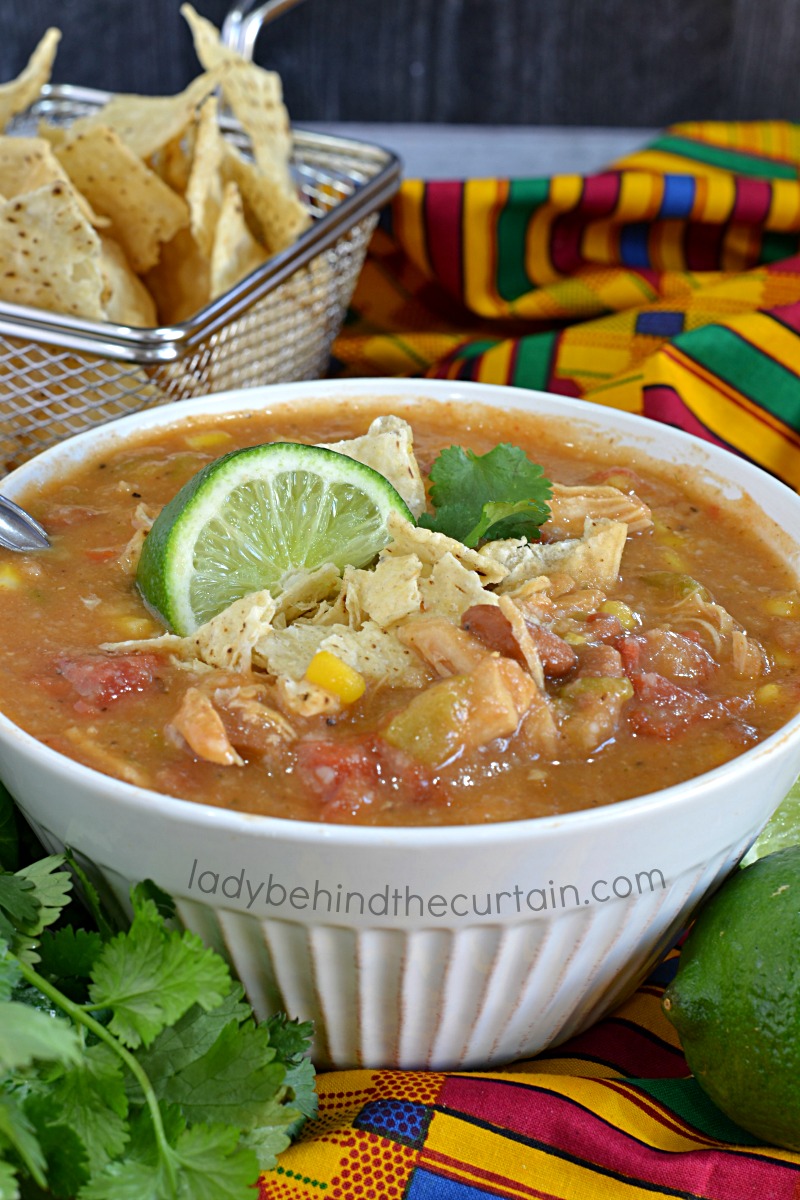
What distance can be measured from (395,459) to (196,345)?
865mm

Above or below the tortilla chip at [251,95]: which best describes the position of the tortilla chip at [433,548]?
below

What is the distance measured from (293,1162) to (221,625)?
844 mm

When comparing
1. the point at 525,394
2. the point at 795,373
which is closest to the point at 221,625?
the point at 525,394

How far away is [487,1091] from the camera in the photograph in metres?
2.08

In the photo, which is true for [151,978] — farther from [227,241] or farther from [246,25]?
[246,25]

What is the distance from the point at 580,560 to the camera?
7.91ft

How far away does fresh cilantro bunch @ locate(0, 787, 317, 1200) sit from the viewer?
171cm

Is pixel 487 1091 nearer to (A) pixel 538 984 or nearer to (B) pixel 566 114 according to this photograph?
(A) pixel 538 984

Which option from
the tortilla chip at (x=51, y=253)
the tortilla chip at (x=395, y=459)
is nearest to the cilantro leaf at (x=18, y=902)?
the tortilla chip at (x=395, y=459)

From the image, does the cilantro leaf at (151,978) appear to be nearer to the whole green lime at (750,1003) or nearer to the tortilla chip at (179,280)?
the whole green lime at (750,1003)

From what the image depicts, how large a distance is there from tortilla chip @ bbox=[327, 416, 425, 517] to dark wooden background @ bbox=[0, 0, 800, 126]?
9.84 feet

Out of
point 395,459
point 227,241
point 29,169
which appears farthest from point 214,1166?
point 29,169

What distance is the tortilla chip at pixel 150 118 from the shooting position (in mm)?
3703

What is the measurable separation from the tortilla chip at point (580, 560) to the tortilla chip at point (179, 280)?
173 cm
